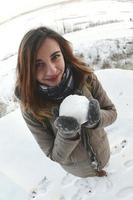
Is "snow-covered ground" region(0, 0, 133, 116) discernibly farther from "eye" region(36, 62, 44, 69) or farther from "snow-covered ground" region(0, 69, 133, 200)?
"eye" region(36, 62, 44, 69)

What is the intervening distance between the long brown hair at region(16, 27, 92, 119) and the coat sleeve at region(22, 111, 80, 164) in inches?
3.9

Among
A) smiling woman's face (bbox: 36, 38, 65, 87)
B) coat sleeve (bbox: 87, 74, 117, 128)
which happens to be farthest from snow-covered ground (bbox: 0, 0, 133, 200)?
smiling woman's face (bbox: 36, 38, 65, 87)

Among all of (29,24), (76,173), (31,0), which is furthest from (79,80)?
(31,0)

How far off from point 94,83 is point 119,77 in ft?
6.57

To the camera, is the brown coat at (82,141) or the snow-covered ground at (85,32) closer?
the brown coat at (82,141)

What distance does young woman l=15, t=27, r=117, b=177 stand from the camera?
1701mm

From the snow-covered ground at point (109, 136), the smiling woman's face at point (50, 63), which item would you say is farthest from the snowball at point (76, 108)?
the snow-covered ground at point (109, 136)

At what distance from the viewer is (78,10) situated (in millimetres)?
8711

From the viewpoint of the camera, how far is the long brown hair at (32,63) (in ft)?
5.48

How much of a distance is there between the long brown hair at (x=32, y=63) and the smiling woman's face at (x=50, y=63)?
25 mm

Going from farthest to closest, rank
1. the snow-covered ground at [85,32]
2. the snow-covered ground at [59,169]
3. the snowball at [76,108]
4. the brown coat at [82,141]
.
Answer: the snow-covered ground at [85,32] → the snow-covered ground at [59,169] → the brown coat at [82,141] → the snowball at [76,108]

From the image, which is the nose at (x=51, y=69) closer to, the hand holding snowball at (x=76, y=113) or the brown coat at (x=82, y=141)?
the hand holding snowball at (x=76, y=113)

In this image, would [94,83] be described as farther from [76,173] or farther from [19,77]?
[76,173]

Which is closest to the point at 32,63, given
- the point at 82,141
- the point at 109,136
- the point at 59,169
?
the point at 82,141
